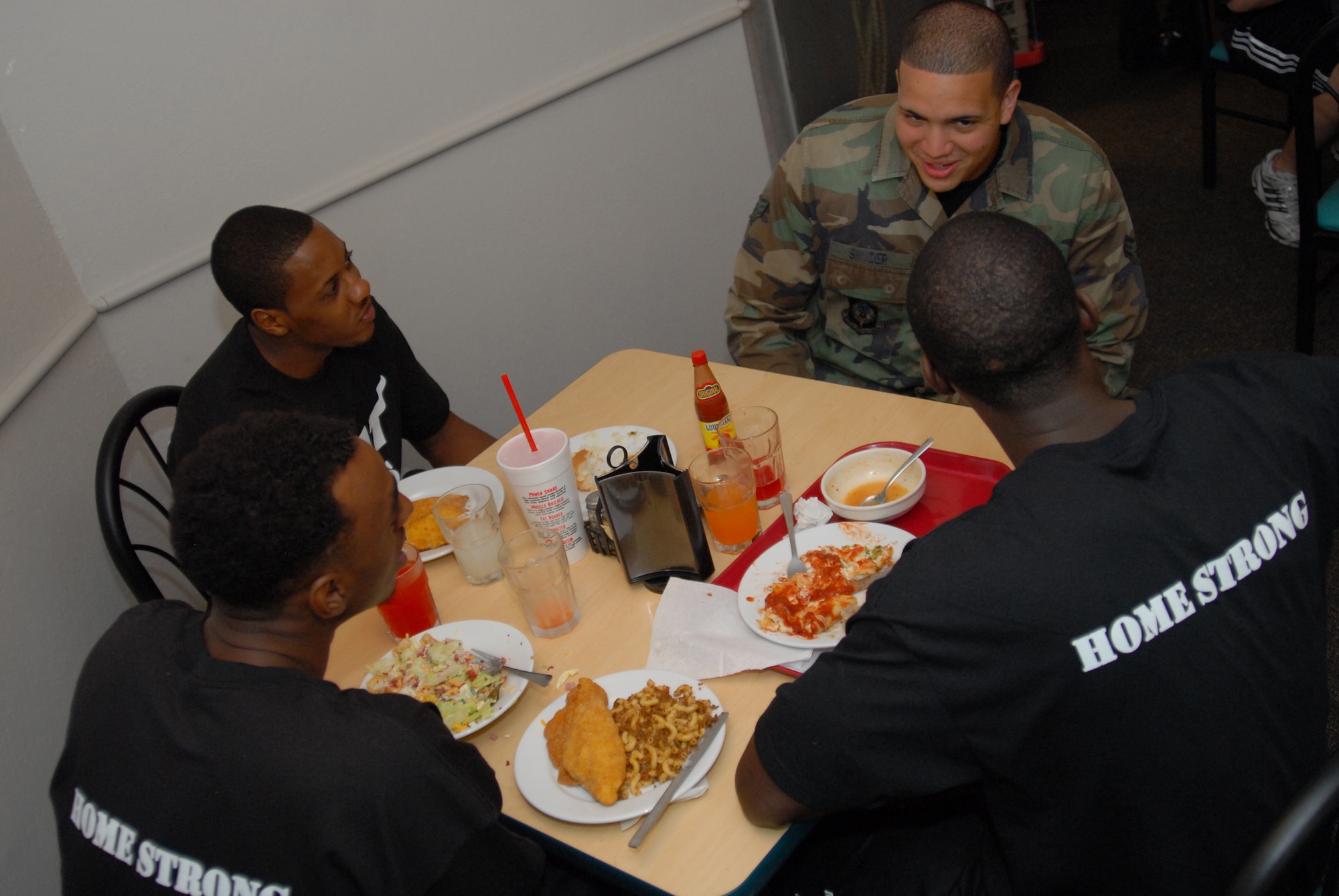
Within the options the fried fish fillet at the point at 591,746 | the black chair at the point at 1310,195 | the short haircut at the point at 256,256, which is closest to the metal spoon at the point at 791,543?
the fried fish fillet at the point at 591,746

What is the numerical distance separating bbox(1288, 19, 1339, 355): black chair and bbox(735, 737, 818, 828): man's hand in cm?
229

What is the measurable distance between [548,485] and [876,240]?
1.06m

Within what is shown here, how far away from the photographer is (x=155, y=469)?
236cm

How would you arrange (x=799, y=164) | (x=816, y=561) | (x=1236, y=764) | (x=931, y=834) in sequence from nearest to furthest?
(x=1236, y=764) < (x=931, y=834) < (x=816, y=561) < (x=799, y=164)

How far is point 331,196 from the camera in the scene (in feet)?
8.34

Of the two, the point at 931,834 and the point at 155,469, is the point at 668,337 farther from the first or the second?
the point at 931,834

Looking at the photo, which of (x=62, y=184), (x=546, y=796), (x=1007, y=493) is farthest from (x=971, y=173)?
(x=62, y=184)

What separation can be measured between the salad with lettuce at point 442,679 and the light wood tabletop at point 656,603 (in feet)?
0.12

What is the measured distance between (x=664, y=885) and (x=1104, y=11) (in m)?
6.81

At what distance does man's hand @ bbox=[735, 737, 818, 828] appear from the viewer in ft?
3.59

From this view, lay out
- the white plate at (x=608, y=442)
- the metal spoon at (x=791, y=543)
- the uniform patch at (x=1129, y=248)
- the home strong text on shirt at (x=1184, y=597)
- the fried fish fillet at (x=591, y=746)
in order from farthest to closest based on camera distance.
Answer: the uniform patch at (x=1129, y=248)
the white plate at (x=608, y=442)
the metal spoon at (x=791, y=543)
the fried fish fillet at (x=591, y=746)
the home strong text on shirt at (x=1184, y=597)

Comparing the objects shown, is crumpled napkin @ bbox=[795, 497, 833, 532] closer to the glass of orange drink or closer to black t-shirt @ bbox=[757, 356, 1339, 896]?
the glass of orange drink

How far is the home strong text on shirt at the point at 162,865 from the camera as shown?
99 cm

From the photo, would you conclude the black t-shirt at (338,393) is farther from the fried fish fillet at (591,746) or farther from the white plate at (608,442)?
the fried fish fillet at (591,746)
